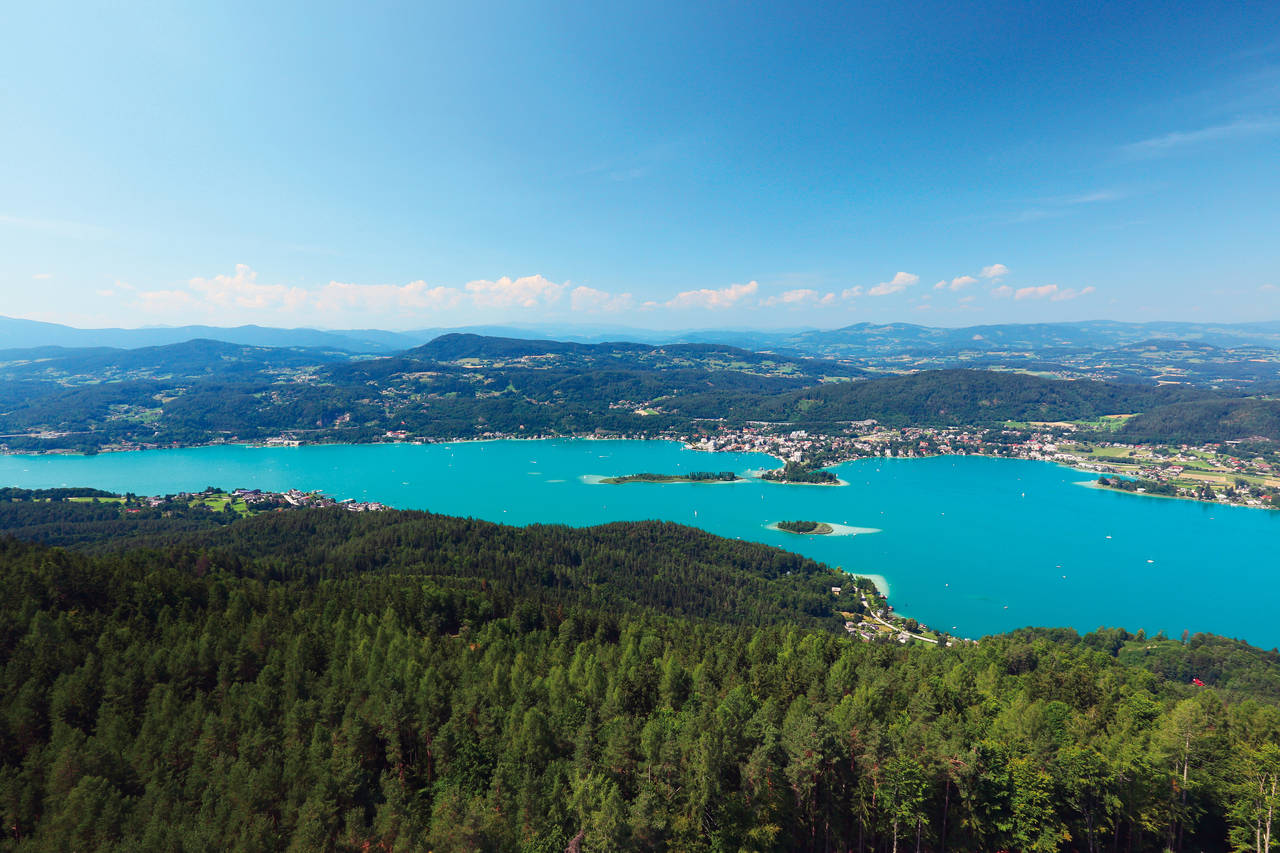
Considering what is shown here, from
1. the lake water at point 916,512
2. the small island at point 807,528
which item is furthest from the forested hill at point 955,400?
the small island at point 807,528

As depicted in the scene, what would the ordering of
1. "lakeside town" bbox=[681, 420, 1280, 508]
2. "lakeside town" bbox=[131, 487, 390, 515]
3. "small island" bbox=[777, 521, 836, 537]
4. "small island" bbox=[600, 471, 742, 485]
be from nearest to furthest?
"small island" bbox=[777, 521, 836, 537] < "lakeside town" bbox=[131, 487, 390, 515] < "lakeside town" bbox=[681, 420, 1280, 508] < "small island" bbox=[600, 471, 742, 485]

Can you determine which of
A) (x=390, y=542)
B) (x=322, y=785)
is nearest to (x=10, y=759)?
(x=322, y=785)

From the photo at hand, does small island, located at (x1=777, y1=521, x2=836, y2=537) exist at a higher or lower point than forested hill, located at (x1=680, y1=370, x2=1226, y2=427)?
lower

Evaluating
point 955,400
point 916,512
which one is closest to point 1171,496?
point 916,512

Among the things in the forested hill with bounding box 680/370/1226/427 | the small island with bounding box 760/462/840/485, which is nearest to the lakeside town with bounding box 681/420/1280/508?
the small island with bounding box 760/462/840/485

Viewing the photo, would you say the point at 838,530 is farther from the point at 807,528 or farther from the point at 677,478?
the point at 677,478

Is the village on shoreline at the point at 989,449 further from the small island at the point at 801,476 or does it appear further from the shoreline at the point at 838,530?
the shoreline at the point at 838,530

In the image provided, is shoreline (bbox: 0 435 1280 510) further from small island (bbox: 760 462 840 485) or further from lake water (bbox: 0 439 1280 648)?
lake water (bbox: 0 439 1280 648)
